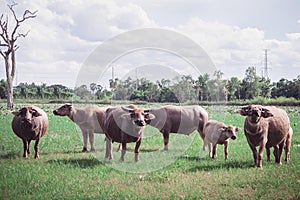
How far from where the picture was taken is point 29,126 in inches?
235

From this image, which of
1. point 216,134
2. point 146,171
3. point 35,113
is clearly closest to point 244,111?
point 216,134

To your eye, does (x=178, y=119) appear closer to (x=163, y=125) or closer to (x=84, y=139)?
(x=163, y=125)

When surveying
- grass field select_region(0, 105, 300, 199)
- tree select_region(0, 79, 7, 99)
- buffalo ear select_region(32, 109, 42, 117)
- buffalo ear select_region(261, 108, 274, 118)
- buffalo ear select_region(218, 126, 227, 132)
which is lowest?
grass field select_region(0, 105, 300, 199)

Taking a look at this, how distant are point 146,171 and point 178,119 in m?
1.76

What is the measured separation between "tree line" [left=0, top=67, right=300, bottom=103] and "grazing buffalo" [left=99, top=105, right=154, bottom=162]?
10.0 inches

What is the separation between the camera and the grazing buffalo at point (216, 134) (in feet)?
20.2

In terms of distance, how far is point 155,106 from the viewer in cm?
636

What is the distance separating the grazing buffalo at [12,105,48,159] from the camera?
580 cm

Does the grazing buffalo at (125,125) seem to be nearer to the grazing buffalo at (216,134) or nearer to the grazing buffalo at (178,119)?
the grazing buffalo at (178,119)

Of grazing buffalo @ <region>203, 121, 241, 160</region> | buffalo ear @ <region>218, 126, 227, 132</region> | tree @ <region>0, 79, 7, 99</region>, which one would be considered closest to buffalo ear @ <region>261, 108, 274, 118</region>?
grazing buffalo @ <region>203, 121, 241, 160</region>

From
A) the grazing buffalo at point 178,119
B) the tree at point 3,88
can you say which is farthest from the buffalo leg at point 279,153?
the tree at point 3,88

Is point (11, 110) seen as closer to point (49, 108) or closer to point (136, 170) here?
point (49, 108)

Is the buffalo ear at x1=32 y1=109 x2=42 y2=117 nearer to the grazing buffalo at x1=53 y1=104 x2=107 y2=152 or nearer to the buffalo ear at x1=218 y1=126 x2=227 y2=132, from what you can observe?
the grazing buffalo at x1=53 y1=104 x2=107 y2=152

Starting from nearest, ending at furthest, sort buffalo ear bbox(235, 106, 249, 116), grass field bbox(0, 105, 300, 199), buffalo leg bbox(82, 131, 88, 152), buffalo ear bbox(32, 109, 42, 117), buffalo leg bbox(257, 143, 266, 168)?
grass field bbox(0, 105, 300, 199) < buffalo ear bbox(235, 106, 249, 116) < buffalo leg bbox(257, 143, 266, 168) < buffalo ear bbox(32, 109, 42, 117) < buffalo leg bbox(82, 131, 88, 152)
